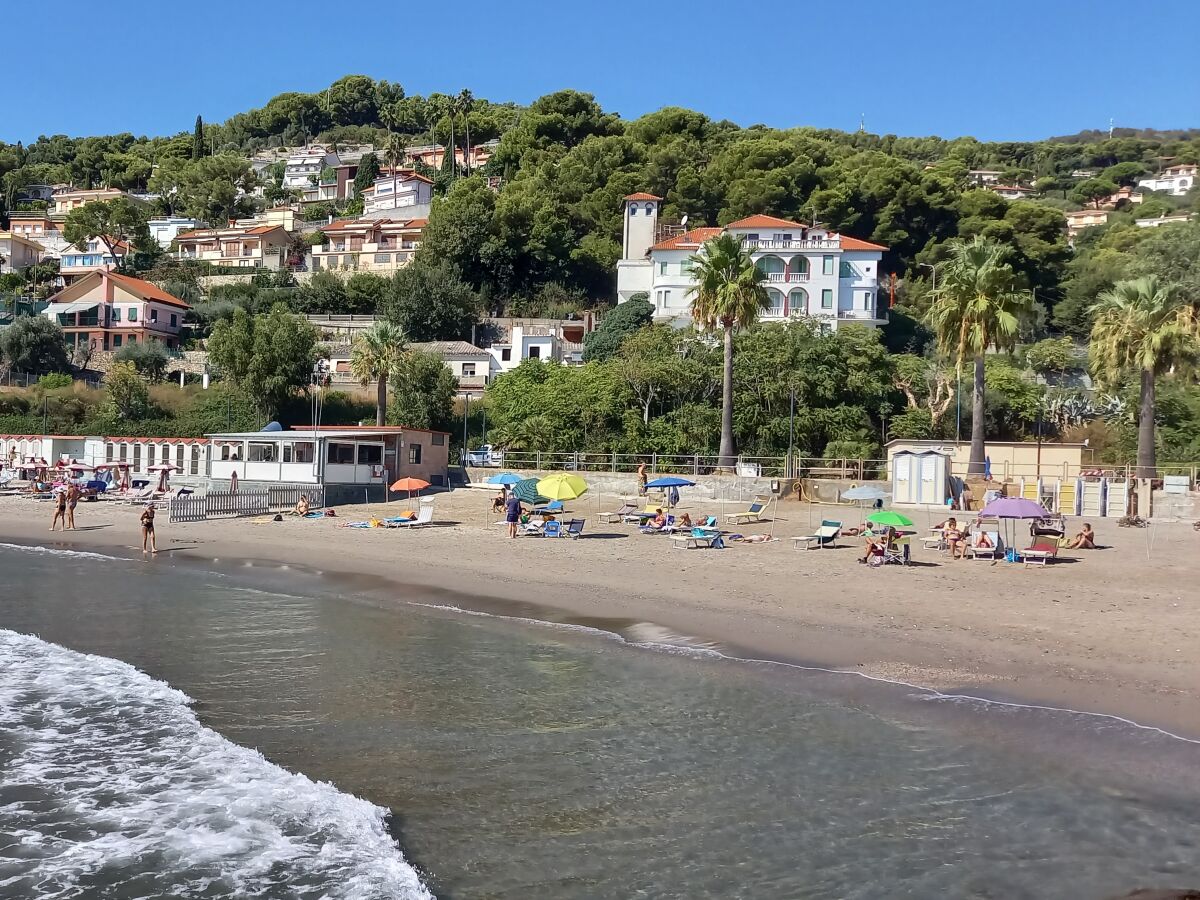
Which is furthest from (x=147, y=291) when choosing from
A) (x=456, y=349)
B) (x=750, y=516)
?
(x=750, y=516)

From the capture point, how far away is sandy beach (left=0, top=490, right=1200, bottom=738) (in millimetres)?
13820

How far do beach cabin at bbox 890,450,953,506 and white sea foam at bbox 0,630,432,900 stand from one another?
25.8 metres

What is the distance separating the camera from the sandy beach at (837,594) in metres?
13.8

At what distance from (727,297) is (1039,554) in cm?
2048

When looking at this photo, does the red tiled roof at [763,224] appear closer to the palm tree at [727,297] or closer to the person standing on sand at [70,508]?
the palm tree at [727,297]

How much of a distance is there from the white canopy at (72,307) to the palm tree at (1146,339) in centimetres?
6526

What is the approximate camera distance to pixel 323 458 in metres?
35.3

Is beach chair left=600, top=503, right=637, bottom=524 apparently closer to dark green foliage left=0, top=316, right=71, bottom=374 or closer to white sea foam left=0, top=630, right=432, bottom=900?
white sea foam left=0, top=630, right=432, bottom=900

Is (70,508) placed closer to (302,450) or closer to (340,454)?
(302,450)

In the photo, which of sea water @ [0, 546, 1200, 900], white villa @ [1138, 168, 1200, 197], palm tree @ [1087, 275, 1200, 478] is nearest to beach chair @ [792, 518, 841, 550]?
sea water @ [0, 546, 1200, 900]

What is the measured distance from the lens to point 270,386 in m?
50.2

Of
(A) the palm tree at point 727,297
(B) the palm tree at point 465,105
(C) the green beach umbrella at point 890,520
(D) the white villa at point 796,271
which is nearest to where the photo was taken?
(C) the green beach umbrella at point 890,520

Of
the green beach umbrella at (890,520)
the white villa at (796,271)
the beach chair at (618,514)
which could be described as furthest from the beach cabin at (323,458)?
the white villa at (796,271)

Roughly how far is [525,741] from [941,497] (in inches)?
988
